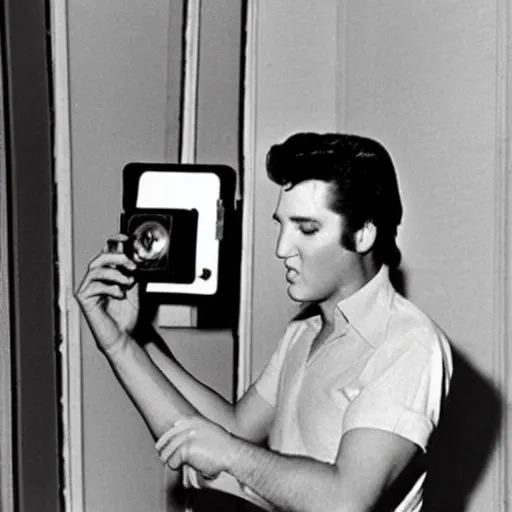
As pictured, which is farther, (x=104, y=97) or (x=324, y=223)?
(x=104, y=97)

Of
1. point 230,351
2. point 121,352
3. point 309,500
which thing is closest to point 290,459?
point 309,500

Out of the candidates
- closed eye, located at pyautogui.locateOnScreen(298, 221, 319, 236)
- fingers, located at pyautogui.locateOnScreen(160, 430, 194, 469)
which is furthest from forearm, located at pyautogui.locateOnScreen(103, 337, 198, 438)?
closed eye, located at pyautogui.locateOnScreen(298, 221, 319, 236)

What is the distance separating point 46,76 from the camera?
225cm

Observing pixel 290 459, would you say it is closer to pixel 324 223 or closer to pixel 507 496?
pixel 324 223

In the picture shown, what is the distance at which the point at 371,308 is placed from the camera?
6.32 feet

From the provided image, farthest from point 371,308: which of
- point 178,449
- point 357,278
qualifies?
point 178,449

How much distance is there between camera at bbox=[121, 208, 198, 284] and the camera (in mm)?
2004

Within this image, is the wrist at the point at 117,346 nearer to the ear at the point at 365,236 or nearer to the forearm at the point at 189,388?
the forearm at the point at 189,388

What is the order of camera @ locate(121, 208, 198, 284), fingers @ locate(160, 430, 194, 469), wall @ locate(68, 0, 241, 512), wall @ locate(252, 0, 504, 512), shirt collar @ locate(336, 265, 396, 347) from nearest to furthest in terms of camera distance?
1. fingers @ locate(160, 430, 194, 469)
2. shirt collar @ locate(336, 265, 396, 347)
3. camera @ locate(121, 208, 198, 284)
4. wall @ locate(68, 0, 241, 512)
5. wall @ locate(252, 0, 504, 512)

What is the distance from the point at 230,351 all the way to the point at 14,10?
1.09 m

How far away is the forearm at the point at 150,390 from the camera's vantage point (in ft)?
6.48

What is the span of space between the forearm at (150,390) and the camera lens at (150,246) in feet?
0.51

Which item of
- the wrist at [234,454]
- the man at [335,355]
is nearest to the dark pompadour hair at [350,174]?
the man at [335,355]

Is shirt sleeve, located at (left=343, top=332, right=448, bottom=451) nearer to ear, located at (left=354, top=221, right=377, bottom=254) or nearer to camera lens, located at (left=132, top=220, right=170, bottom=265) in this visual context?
ear, located at (left=354, top=221, right=377, bottom=254)
